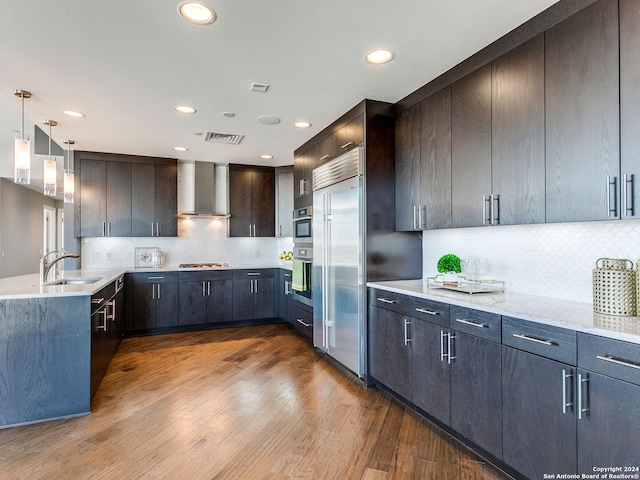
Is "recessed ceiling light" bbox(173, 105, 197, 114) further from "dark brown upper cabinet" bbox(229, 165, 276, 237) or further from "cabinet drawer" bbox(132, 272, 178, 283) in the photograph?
"cabinet drawer" bbox(132, 272, 178, 283)

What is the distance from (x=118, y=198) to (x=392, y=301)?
420cm

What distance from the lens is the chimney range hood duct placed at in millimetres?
5539

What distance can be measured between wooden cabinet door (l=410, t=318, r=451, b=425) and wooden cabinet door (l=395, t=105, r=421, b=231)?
0.93 m

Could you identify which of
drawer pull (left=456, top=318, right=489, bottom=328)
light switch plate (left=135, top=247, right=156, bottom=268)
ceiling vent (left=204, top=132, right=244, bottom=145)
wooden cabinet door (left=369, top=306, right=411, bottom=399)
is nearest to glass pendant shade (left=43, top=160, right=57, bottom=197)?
ceiling vent (left=204, top=132, right=244, bottom=145)

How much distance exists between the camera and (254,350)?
14.0ft

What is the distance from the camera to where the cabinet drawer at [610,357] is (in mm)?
1383

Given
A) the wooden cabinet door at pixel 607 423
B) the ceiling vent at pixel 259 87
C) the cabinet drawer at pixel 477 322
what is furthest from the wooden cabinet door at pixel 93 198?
the wooden cabinet door at pixel 607 423

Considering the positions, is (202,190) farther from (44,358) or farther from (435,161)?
(435,161)

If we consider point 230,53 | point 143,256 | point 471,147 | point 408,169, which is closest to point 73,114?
point 230,53

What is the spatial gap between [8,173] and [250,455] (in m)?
7.16

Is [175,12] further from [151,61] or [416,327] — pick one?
[416,327]

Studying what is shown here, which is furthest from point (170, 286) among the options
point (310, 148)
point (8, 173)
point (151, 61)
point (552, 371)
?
point (552, 371)

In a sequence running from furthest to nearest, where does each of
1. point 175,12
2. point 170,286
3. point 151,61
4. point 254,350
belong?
point 170,286 < point 254,350 < point 151,61 < point 175,12

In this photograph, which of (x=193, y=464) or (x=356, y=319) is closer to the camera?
(x=193, y=464)
